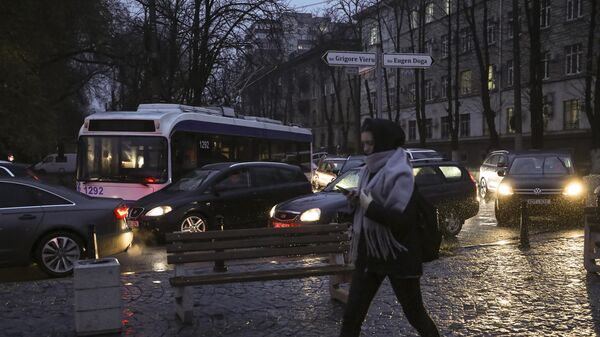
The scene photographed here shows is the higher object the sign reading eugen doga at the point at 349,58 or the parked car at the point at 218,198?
the sign reading eugen doga at the point at 349,58

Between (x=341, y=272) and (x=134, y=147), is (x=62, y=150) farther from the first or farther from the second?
(x=341, y=272)

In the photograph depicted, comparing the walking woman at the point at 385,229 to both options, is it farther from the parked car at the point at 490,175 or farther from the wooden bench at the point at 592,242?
the parked car at the point at 490,175

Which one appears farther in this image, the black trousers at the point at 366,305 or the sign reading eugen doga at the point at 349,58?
the sign reading eugen doga at the point at 349,58

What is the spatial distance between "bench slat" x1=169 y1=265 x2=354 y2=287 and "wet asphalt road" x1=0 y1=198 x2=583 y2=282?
3393 mm

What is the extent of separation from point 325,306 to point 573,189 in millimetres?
9559

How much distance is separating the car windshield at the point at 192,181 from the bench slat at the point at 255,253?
244 inches

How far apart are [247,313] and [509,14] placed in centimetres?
4436

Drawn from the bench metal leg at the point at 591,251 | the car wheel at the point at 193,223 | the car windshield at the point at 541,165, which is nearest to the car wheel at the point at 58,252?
the car wheel at the point at 193,223

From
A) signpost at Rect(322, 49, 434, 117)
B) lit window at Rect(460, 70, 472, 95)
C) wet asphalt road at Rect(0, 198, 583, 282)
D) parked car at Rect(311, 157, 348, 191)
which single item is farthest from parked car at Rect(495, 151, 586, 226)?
lit window at Rect(460, 70, 472, 95)

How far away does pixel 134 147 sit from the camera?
13805 millimetres

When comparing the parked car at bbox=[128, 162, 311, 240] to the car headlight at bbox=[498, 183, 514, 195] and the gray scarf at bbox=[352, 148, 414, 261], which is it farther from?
the gray scarf at bbox=[352, 148, 414, 261]

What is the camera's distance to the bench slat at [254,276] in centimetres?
545

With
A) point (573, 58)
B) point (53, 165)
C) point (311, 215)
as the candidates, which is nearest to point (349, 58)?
point (311, 215)

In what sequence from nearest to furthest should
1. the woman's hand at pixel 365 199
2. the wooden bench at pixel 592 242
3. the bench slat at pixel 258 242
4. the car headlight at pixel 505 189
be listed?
the woman's hand at pixel 365 199 < the bench slat at pixel 258 242 < the wooden bench at pixel 592 242 < the car headlight at pixel 505 189
